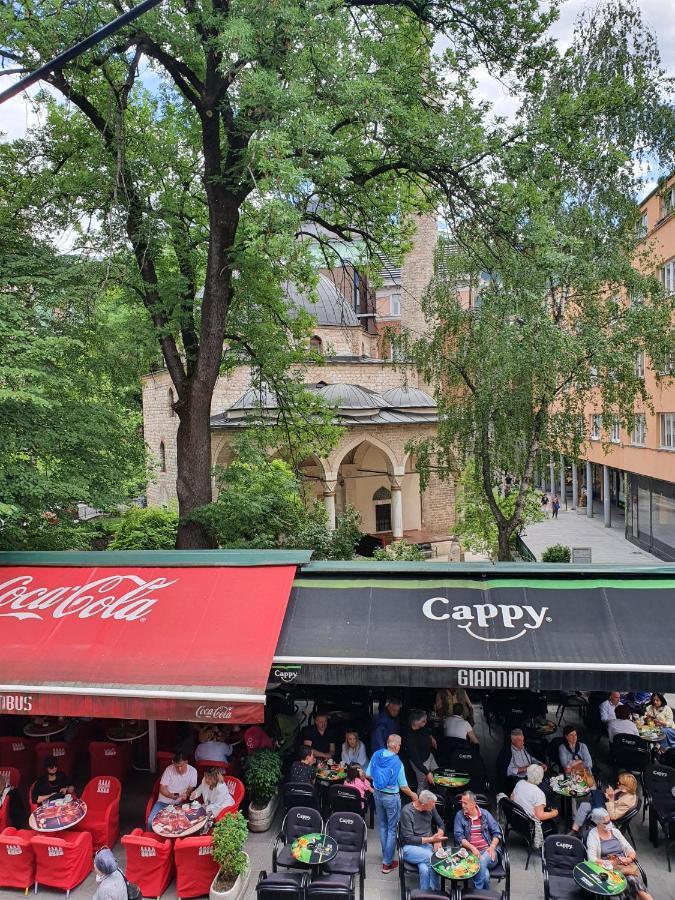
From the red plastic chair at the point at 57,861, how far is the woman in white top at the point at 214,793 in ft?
4.51

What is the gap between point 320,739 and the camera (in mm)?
9602

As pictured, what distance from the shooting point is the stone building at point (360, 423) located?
32.8 metres

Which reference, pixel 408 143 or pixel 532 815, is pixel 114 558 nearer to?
pixel 532 815

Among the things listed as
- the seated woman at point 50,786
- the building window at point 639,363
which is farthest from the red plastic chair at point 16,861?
the building window at point 639,363

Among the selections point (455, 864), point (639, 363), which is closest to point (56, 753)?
point (455, 864)

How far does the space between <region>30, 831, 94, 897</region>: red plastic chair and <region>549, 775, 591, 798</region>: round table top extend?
18.4 ft

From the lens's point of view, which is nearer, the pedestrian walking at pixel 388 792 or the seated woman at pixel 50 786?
the pedestrian walking at pixel 388 792

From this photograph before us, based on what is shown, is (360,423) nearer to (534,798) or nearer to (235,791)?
(235,791)

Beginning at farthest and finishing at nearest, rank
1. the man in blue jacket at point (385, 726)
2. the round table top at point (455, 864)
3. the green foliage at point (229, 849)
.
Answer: the man in blue jacket at point (385, 726) < the green foliage at point (229, 849) < the round table top at point (455, 864)

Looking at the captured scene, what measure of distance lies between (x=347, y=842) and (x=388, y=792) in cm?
69

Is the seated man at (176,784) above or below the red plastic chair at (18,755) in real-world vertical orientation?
above

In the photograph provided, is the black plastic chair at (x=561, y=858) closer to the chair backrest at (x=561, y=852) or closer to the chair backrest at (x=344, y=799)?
the chair backrest at (x=561, y=852)

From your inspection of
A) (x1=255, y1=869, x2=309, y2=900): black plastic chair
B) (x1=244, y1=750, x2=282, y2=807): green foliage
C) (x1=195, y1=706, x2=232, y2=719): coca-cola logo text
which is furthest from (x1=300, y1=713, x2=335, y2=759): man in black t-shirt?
(x1=255, y1=869, x2=309, y2=900): black plastic chair

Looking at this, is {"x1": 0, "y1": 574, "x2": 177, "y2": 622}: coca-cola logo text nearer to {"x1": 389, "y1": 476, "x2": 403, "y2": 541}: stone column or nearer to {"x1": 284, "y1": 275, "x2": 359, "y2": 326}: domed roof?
{"x1": 389, "y1": 476, "x2": 403, "y2": 541}: stone column
